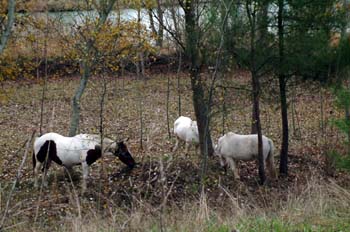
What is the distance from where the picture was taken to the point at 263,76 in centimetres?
1370

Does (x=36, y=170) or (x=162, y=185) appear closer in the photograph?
(x=162, y=185)

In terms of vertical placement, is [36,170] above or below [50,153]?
below

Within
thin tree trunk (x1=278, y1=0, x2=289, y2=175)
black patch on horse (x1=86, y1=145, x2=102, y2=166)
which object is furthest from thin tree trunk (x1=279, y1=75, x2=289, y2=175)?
black patch on horse (x1=86, y1=145, x2=102, y2=166)

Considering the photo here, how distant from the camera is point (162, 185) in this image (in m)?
6.53

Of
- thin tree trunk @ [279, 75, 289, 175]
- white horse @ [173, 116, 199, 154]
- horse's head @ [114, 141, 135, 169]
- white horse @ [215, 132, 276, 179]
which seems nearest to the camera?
horse's head @ [114, 141, 135, 169]

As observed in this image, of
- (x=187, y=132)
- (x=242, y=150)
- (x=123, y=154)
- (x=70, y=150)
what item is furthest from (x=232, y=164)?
(x=70, y=150)

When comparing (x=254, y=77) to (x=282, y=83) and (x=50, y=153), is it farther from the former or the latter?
(x=50, y=153)

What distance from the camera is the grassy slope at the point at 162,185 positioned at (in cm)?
796

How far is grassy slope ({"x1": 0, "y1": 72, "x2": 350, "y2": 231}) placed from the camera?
26.1 ft

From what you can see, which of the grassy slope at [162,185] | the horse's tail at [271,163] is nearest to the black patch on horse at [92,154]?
the grassy slope at [162,185]

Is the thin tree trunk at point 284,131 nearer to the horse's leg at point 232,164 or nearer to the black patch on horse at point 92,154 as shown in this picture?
the horse's leg at point 232,164

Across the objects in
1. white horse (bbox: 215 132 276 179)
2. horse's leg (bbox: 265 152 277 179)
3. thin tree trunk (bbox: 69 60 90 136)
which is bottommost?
horse's leg (bbox: 265 152 277 179)

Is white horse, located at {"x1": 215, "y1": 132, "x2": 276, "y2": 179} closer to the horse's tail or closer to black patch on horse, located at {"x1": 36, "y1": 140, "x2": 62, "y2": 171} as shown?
the horse's tail

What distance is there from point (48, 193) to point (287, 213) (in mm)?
5415
